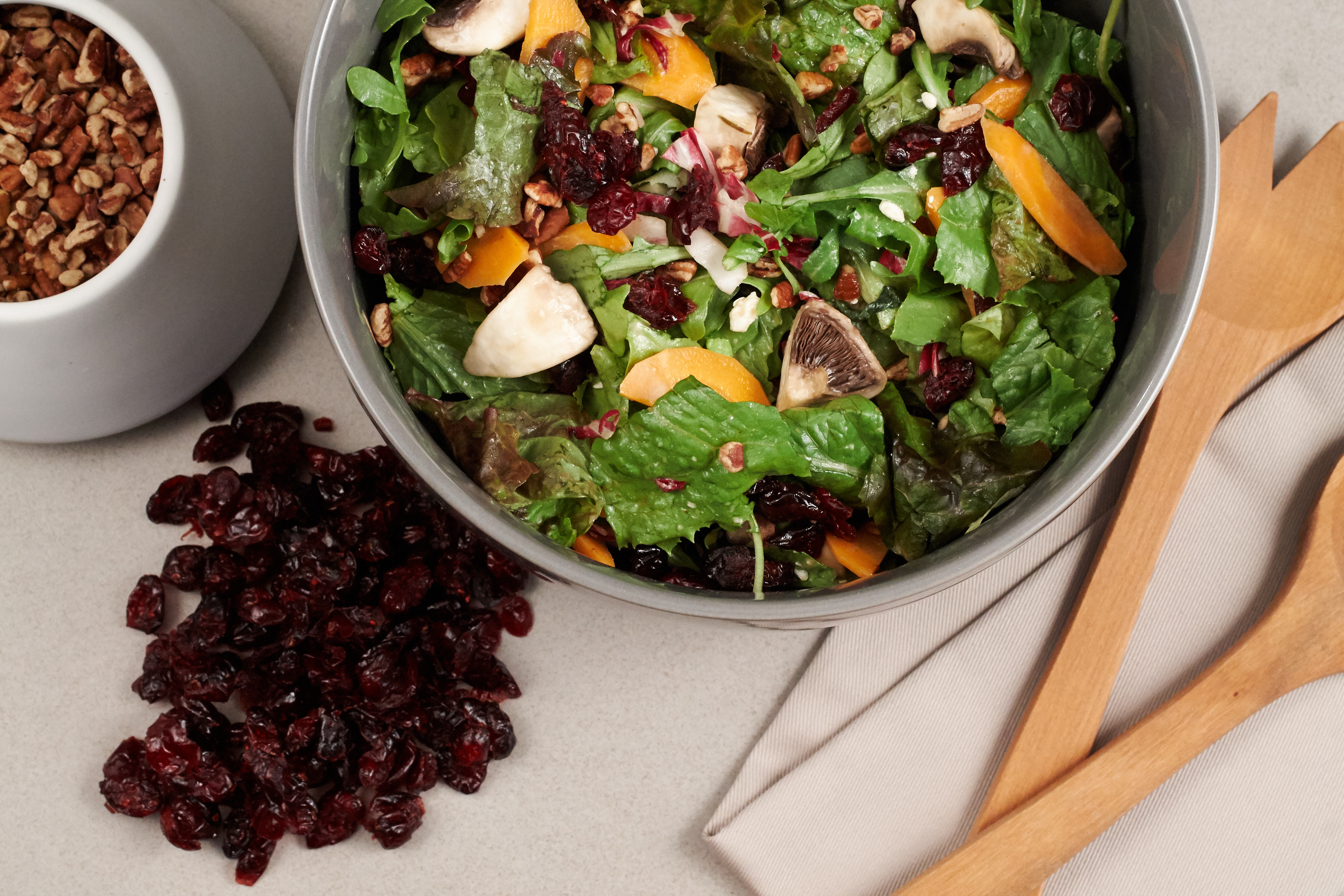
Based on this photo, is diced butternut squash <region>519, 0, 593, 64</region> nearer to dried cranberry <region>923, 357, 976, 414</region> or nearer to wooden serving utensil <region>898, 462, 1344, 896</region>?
dried cranberry <region>923, 357, 976, 414</region>

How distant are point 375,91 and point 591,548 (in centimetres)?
52

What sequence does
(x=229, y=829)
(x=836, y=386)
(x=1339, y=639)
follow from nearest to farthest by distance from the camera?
(x=836, y=386)
(x=1339, y=639)
(x=229, y=829)

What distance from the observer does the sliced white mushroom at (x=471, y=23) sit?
3.35 feet

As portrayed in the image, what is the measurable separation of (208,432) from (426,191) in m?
0.64

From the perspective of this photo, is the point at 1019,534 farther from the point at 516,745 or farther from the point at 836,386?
the point at 516,745

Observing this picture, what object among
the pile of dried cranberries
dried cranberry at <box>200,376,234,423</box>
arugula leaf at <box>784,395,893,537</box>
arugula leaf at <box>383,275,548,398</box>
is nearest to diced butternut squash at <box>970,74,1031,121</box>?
arugula leaf at <box>784,395,893,537</box>

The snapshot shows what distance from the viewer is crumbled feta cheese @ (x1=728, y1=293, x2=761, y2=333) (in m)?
1.08

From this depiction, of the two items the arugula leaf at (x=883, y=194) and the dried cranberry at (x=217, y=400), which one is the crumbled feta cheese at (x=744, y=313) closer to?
the arugula leaf at (x=883, y=194)

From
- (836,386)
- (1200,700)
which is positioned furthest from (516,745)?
(1200,700)

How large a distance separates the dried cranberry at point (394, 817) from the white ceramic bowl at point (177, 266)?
0.62m

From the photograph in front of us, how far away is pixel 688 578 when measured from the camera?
1.14 meters

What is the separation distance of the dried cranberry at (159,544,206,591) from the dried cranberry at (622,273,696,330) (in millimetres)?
790

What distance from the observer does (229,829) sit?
4.65ft

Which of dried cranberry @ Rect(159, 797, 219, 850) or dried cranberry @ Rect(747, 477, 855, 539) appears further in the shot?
dried cranberry @ Rect(159, 797, 219, 850)
